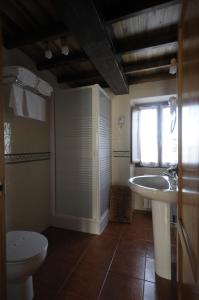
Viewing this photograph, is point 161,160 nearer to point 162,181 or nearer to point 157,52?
point 162,181

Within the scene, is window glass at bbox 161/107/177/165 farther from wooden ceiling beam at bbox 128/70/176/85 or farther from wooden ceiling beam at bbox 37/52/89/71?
wooden ceiling beam at bbox 37/52/89/71

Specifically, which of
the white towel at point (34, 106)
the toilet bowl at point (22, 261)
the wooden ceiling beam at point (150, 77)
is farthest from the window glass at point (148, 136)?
the toilet bowl at point (22, 261)

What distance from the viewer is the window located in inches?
110

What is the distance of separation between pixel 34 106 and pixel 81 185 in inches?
45.5

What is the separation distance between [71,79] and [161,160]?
194 centimetres

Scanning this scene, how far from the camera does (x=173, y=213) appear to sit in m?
2.35

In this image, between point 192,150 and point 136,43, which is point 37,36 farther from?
point 192,150

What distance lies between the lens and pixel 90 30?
1.32 m

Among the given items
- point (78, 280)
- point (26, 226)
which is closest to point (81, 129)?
point (26, 226)

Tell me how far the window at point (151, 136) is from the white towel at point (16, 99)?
1.76 metres

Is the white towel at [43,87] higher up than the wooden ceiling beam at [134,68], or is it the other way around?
the wooden ceiling beam at [134,68]

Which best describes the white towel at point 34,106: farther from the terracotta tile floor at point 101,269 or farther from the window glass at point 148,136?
the window glass at point 148,136

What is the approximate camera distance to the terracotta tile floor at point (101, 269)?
52.6 inches

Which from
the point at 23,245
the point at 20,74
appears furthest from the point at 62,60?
the point at 23,245
